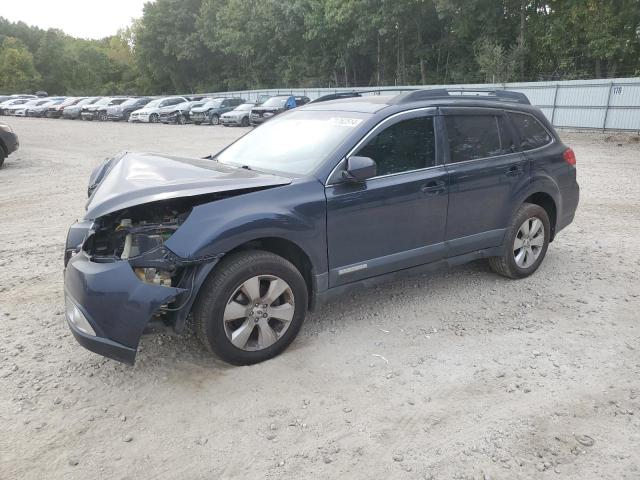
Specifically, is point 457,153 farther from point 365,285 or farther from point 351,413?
point 351,413

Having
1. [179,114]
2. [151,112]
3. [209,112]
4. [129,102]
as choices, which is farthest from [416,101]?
[129,102]

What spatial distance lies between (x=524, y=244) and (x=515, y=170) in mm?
748

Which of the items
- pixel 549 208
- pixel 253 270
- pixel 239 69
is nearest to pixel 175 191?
pixel 253 270

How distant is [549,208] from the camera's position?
5.27m

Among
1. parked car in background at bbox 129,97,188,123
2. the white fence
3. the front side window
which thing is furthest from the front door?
parked car in background at bbox 129,97,188,123

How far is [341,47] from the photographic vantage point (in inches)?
1802

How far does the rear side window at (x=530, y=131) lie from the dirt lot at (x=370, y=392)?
1307 mm

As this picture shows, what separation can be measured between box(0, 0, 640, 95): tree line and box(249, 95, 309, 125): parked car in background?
13340 millimetres

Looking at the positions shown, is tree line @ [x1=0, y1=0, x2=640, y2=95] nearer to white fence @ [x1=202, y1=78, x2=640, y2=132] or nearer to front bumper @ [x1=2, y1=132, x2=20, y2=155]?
white fence @ [x1=202, y1=78, x2=640, y2=132]

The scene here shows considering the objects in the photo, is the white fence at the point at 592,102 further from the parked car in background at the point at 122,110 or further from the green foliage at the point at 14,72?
the green foliage at the point at 14,72

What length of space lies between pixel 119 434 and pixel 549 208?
4.38 meters

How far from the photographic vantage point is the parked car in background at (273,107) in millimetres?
24859

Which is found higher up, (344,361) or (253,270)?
(253,270)

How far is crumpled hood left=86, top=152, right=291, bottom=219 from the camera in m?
3.28
